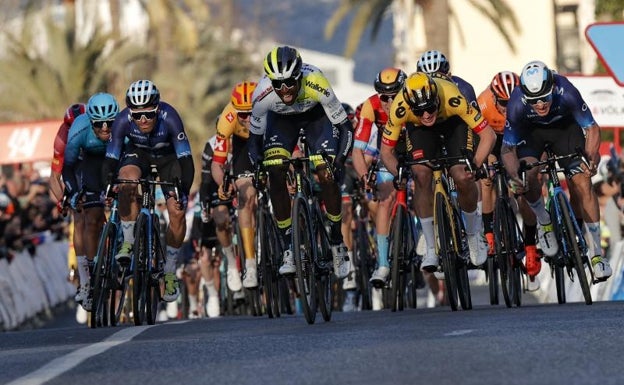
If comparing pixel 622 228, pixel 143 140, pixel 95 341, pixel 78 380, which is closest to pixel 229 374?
pixel 78 380

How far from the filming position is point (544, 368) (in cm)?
935

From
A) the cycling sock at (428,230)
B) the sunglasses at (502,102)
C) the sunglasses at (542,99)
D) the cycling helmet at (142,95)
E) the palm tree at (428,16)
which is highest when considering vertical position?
the palm tree at (428,16)

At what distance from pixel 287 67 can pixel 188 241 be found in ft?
39.9

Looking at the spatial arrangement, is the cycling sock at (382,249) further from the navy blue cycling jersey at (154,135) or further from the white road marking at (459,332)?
the white road marking at (459,332)

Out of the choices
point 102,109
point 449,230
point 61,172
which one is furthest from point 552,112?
point 61,172

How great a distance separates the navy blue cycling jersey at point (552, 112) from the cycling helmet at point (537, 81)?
0.24 metres

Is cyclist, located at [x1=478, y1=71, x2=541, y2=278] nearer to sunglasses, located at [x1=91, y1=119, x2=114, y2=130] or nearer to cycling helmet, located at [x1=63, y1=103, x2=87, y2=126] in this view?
sunglasses, located at [x1=91, y1=119, x2=114, y2=130]

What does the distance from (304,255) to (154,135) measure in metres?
2.91

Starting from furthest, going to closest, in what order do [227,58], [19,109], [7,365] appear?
[227,58] → [19,109] → [7,365]

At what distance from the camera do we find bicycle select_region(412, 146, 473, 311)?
15.1m

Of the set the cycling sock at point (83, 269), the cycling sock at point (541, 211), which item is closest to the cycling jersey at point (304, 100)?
the cycling sock at point (541, 211)

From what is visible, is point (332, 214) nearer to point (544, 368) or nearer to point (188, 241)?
point (544, 368)

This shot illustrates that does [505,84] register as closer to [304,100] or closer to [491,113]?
[491,113]

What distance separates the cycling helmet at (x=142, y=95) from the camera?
16125 millimetres
